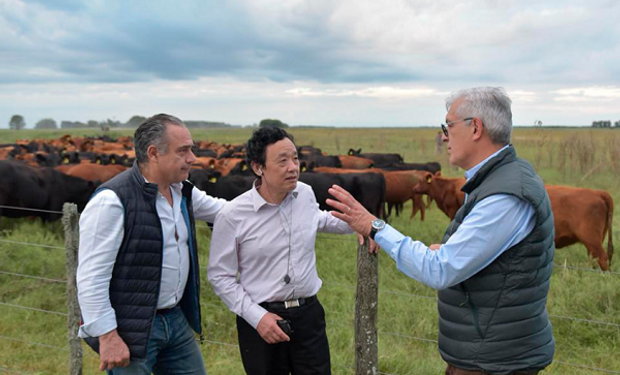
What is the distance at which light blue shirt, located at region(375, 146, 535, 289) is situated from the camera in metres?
1.91

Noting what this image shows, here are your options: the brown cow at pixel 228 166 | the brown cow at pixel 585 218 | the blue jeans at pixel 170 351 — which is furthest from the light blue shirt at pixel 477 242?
the brown cow at pixel 228 166

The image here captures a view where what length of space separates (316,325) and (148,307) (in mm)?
842

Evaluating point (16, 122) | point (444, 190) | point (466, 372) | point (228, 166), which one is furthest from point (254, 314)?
point (16, 122)

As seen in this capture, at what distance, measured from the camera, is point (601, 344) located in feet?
16.0

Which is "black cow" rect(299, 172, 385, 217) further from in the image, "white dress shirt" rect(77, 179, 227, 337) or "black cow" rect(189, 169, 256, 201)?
"white dress shirt" rect(77, 179, 227, 337)

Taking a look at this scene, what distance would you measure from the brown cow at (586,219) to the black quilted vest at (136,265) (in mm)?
6646

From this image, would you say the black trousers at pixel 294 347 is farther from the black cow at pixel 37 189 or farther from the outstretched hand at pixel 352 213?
the black cow at pixel 37 189

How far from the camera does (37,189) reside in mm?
10820

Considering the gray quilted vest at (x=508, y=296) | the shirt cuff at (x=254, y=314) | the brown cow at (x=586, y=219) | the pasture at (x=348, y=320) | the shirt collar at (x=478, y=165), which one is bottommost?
the pasture at (x=348, y=320)

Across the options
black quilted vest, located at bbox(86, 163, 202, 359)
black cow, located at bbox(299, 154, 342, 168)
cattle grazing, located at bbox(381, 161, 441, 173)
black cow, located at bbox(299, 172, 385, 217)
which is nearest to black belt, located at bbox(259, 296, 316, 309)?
black quilted vest, located at bbox(86, 163, 202, 359)

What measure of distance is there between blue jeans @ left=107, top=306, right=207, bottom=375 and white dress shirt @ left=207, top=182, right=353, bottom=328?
0.89 feet

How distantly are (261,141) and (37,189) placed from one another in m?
9.89

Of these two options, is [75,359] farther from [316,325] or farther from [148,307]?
[316,325]

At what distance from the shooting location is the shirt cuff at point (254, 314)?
8.16ft
